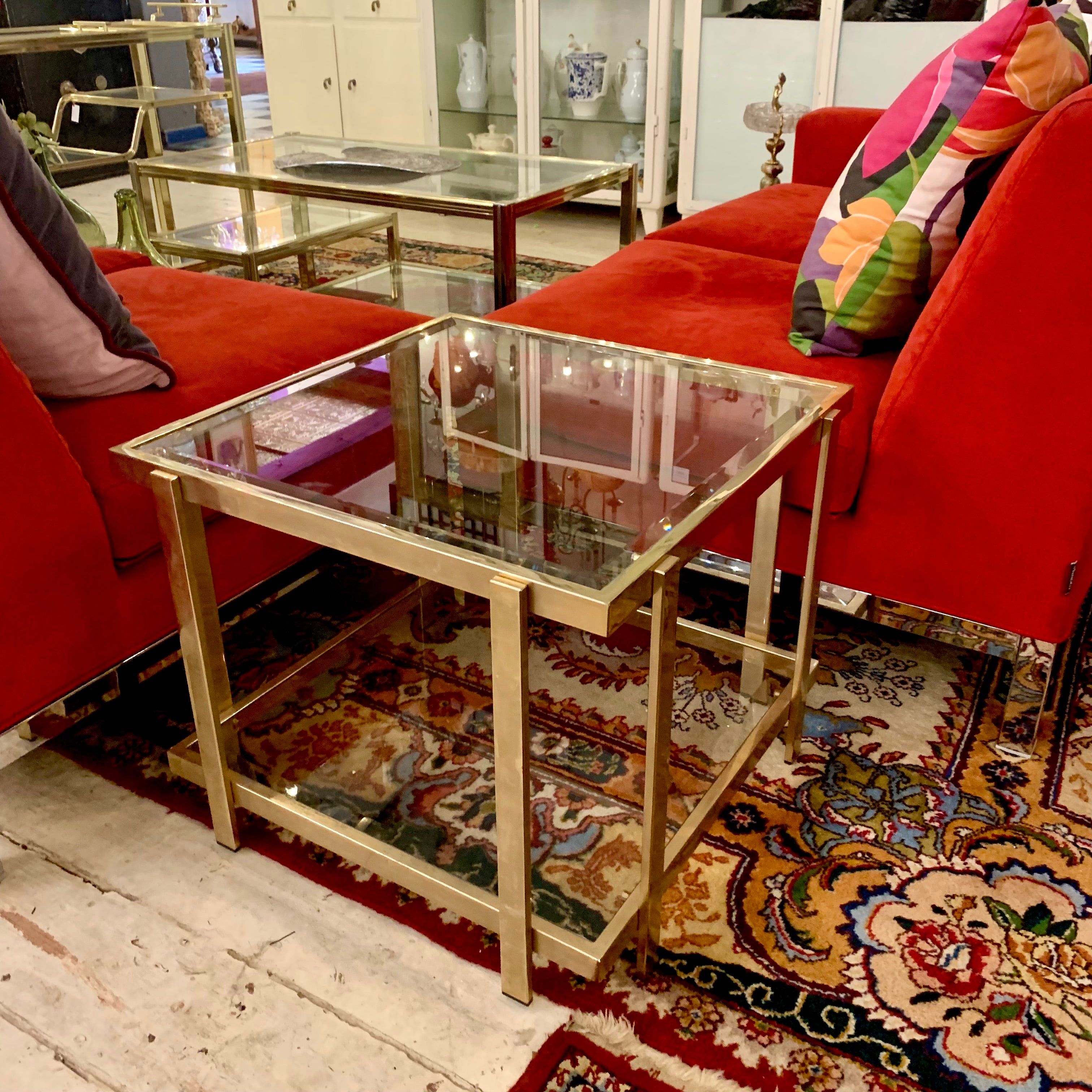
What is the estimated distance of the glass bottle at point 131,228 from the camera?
2350mm

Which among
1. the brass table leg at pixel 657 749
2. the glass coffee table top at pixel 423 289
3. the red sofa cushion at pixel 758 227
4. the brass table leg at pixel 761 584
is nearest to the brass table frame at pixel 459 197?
the red sofa cushion at pixel 758 227

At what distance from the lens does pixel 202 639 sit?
3.51ft

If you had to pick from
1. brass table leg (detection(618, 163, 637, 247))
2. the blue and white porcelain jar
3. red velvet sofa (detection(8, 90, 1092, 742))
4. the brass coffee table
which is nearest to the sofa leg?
red velvet sofa (detection(8, 90, 1092, 742))

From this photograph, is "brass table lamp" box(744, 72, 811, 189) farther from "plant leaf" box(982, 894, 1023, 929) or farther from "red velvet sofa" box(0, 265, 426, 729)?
"plant leaf" box(982, 894, 1023, 929)

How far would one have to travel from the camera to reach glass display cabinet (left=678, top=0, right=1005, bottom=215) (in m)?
3.22

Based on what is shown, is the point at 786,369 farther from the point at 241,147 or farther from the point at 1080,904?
the point at 241,147

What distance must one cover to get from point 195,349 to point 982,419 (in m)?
1.05

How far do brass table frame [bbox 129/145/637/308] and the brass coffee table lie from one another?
2.75 ft

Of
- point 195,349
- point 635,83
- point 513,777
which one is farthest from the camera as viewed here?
point 635,83

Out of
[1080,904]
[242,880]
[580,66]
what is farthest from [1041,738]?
[580,66]

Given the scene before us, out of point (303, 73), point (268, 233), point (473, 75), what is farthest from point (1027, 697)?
point (303, 73)

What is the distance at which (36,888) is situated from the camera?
1.10 metres

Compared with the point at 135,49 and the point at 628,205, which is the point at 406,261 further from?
the point at 135,49

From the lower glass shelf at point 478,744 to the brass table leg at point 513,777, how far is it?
0.05 m
